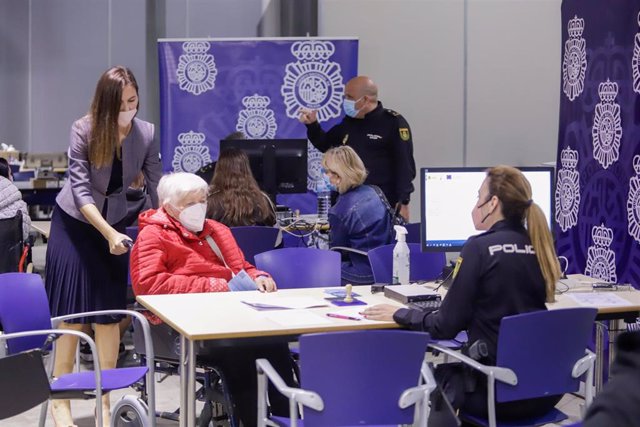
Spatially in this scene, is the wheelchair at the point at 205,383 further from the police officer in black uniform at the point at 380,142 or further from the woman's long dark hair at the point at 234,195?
the police officer in black uniform at the point at 380,142

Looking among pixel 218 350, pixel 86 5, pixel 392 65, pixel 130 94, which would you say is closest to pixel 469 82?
pixel 392 65

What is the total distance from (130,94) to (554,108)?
460 centimetres

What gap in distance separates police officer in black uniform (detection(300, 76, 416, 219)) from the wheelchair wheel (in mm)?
2930

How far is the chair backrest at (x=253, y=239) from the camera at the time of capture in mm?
5297

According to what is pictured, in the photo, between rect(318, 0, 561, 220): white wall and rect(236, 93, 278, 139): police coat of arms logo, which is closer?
rect(318, 0, 561, 220): white wall

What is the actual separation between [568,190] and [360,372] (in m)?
3.11

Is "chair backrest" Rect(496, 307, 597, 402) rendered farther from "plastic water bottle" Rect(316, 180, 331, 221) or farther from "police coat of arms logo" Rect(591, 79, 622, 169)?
"plastic water bottle" Rect(316, 180, 331, 221)

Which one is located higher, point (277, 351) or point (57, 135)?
point (57, 135)

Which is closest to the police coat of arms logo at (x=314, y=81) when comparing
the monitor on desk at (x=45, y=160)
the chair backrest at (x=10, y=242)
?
the chair backrest at (x=10, y=242)

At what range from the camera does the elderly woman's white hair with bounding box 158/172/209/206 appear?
4.21m

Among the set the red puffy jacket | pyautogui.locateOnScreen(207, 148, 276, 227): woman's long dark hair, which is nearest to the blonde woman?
pyautogui.locateOnScreen(207, 148, 276, 227): woman's long dark hair

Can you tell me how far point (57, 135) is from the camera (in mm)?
13227

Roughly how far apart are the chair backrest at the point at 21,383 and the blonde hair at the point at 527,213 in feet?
5.68

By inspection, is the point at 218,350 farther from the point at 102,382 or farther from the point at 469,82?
the point at 469,82
